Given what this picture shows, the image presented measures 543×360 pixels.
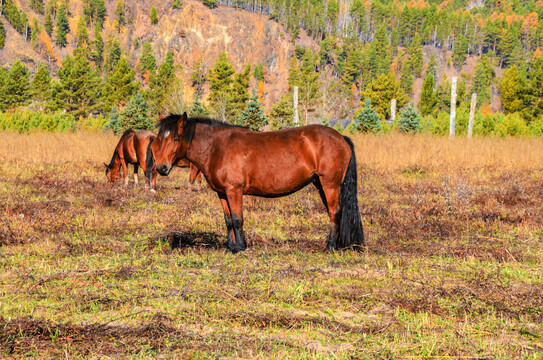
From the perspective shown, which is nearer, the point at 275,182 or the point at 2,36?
the point at 275,182

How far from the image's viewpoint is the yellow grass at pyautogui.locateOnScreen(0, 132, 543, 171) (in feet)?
52.1

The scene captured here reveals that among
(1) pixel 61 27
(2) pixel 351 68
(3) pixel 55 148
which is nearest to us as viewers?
(3) pixel 55 148

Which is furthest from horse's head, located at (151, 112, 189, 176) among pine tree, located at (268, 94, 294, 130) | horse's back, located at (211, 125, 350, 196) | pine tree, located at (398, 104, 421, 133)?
pine tree, located at (268, 94, 294, 130)

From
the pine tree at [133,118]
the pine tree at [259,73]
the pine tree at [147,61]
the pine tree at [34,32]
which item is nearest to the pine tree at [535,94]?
the pine tree at [133,118]

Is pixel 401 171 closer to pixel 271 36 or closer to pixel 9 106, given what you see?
pixel 9 106

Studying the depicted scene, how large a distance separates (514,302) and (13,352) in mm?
4131

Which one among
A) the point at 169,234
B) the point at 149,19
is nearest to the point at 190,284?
the point at 169,234

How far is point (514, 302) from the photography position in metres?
4.22

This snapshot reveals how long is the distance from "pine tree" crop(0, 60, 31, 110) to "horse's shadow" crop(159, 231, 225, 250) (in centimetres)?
5425

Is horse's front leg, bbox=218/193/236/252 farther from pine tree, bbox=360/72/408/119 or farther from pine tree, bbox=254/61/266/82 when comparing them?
pine tree, bbox=254/61/266/82

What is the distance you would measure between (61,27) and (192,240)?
15716 centimetres

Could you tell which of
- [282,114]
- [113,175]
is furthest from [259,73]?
[113,175]

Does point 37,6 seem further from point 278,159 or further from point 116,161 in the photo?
point 278,159

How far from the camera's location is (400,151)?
17.0m
